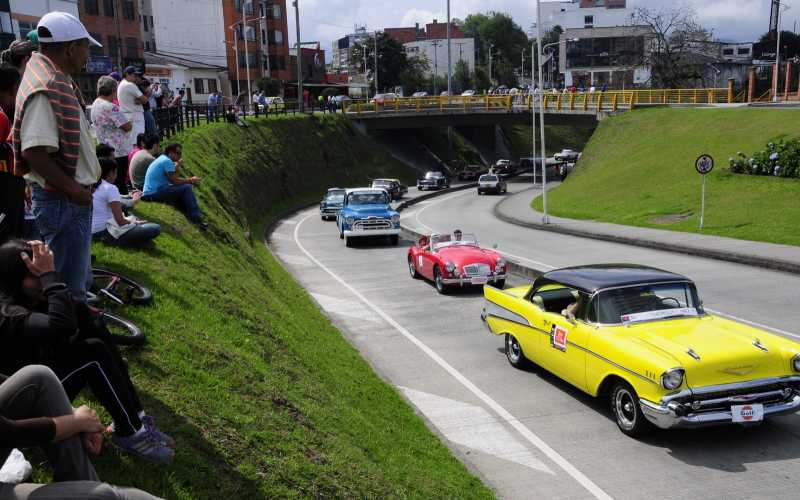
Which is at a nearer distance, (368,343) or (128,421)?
(128,421)

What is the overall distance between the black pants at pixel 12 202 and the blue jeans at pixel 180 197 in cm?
879

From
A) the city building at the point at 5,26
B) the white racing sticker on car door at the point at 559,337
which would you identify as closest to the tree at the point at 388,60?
the city building at the point at 5,26

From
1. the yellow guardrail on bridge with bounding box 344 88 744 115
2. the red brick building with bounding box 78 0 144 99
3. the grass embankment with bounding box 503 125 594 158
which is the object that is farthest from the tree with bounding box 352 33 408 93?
the red brick building with bounding box 78 0 144 99

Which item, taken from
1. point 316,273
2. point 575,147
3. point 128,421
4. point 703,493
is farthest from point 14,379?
point 575,147

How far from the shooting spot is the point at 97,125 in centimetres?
1226

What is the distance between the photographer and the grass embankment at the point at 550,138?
9377 cm

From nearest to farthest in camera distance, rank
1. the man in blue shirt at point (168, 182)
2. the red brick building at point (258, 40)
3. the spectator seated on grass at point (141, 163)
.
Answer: the man in blue shirt at point (168, 182), the spectator seated on grass at point (141, 163), the red brick building at point (258, 40)

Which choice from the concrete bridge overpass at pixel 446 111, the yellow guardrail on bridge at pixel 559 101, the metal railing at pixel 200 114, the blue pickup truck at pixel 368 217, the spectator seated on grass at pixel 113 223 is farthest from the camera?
the concrete bridge overpass at pixel 446 111

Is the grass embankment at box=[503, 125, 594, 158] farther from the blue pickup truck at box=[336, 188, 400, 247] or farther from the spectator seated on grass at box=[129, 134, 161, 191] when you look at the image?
the spectator seated on grass at box=[129, 134, 161, 191]

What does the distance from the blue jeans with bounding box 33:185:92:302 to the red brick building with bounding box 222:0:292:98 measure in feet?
265

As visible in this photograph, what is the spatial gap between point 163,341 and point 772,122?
38.3 meters

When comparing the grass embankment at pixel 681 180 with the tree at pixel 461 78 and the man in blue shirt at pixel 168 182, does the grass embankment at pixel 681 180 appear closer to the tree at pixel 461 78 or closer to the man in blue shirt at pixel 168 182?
the man in blue shirt at pixel 168 182

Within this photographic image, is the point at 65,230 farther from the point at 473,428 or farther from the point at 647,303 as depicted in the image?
the point at 647,303

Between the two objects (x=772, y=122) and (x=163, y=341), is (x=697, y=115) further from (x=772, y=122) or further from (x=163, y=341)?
(x=163, y=341)
